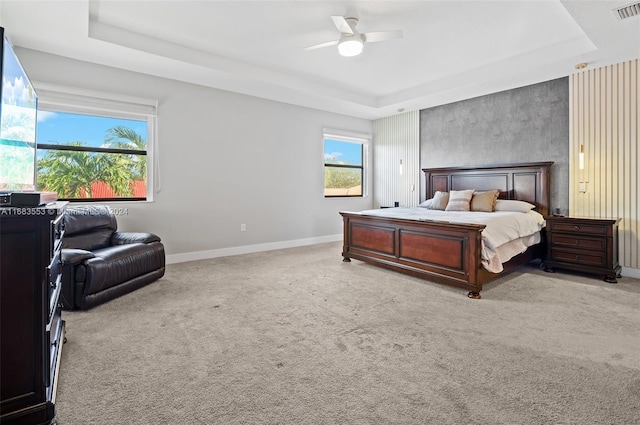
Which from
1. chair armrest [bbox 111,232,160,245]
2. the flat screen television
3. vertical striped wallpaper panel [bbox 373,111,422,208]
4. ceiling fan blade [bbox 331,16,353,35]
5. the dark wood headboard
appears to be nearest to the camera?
the flat screen television

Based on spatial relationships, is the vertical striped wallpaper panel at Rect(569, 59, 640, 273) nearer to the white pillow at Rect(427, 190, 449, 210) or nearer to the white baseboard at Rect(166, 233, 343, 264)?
the white pillow at Rect(427, 190, 449, 210)

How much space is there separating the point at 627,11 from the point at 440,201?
3062 millimetres

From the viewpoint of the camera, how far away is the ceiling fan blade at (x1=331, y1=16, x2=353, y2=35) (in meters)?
3.10

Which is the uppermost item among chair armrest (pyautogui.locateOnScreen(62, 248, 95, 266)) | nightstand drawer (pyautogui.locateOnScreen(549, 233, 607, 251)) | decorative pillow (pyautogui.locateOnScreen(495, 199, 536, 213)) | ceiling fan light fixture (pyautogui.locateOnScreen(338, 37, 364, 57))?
ceiling fan light fixture (pyautogui.locateOnScreen(338, 37, 364, 57))

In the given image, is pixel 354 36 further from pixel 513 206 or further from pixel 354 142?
pixel 354 142

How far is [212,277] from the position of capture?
13.1 ft

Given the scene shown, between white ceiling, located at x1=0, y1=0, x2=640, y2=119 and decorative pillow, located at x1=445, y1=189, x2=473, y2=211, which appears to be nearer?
white ceiling, located at x1=0, y1=0, x2=640, y2=119

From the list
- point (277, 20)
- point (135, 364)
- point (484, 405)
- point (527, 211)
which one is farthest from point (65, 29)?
point (527, 211)

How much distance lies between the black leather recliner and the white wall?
630 millimetres

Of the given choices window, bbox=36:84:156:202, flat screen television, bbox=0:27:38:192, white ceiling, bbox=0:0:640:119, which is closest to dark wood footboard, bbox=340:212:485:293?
white ceiling, bbox=0:0:640:119

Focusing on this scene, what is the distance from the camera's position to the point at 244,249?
5.50 metres

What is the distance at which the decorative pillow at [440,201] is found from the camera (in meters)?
5.34

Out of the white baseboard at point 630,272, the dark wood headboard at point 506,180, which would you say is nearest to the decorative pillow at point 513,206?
the dark wood headboard at point 506,180

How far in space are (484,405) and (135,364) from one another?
199cm
